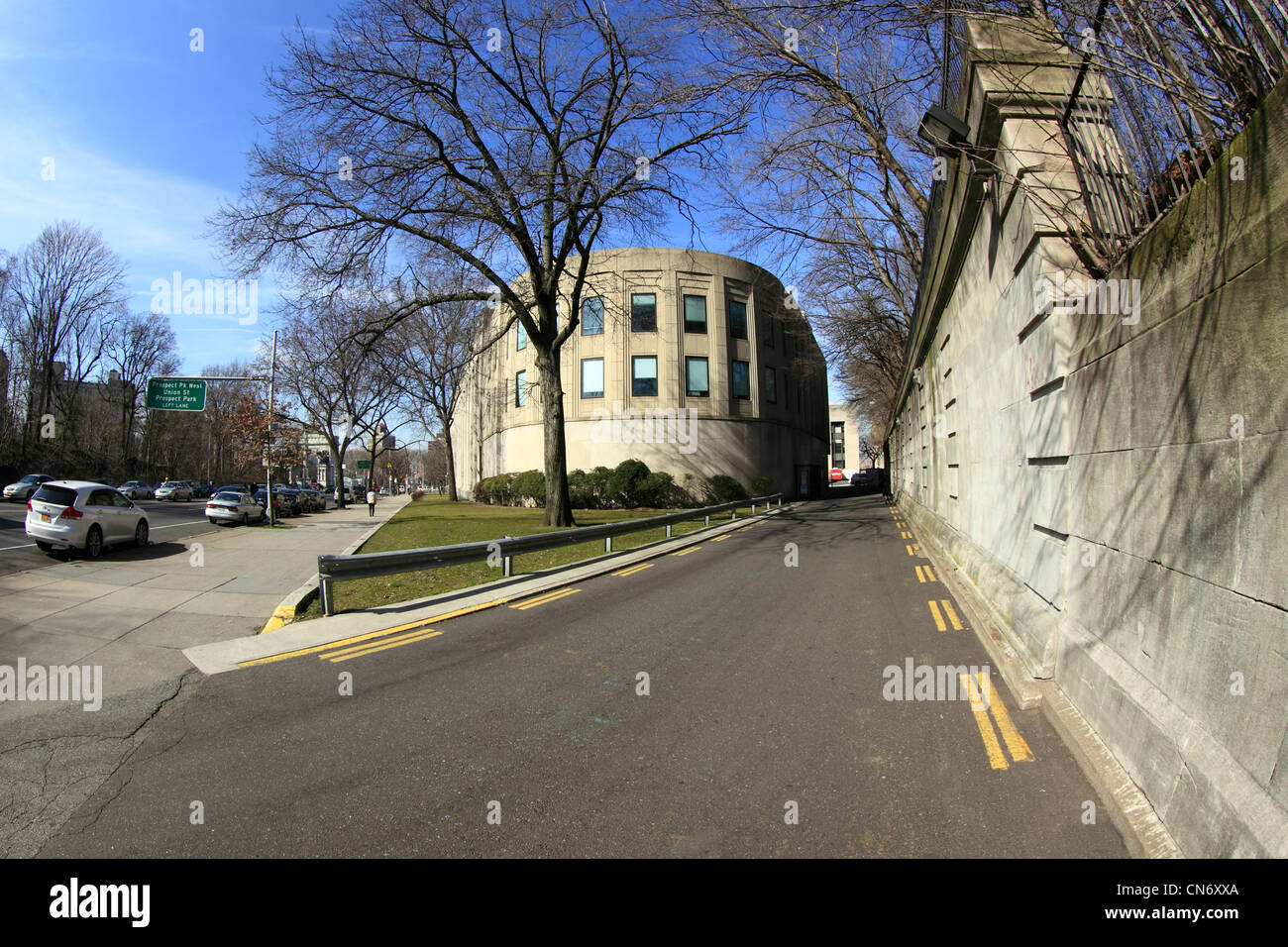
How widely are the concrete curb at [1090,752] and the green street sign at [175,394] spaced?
32508mm

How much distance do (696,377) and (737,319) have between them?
5.38m

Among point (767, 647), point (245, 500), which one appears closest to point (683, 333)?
point (245, 500)

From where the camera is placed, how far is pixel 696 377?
3797cm

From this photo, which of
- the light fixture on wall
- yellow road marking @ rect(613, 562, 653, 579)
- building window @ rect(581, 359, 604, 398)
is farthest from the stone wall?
building window @ rect(581, 359, 604, 398)

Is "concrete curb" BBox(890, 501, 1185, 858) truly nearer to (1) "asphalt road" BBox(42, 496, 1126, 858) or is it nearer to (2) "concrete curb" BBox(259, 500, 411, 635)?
(1) "asphalt road" BBox(42, 496, 1126, 858)

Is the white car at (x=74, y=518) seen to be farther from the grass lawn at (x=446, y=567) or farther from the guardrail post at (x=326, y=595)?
the guardrail post at (x=326, y=595)

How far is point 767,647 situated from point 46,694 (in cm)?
675

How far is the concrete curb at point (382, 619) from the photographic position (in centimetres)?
687

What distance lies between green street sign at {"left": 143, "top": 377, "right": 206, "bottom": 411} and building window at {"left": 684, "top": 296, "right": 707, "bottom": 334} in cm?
2527

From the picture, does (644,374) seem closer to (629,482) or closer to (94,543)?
(629,482)

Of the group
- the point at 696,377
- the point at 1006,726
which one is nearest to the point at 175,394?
the point at 696,377

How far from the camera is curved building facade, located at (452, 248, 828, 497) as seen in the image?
36.8 metres

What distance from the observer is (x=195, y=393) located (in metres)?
29.1
